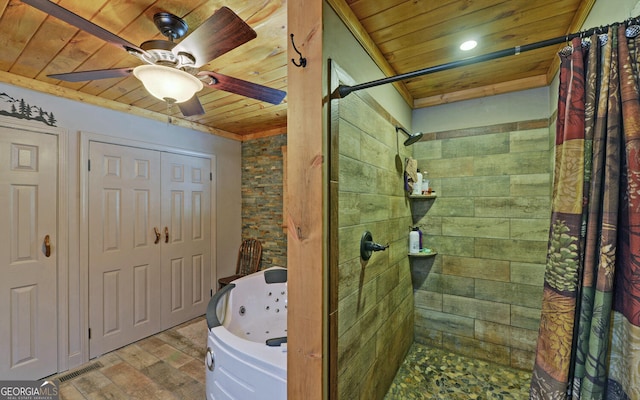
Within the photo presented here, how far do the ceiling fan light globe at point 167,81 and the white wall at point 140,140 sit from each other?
5.04 ft

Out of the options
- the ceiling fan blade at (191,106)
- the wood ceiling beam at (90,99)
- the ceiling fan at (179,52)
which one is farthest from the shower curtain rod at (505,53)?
the wood ceiling beam at (90,99)

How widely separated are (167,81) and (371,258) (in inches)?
59.4

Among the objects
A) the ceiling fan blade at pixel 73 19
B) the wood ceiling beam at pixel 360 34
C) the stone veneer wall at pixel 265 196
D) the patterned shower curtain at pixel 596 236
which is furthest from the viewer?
the stone veneer wall at pixel 265 196

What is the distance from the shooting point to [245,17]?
1.48 m

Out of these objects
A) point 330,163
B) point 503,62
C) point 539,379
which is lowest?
point 539,379

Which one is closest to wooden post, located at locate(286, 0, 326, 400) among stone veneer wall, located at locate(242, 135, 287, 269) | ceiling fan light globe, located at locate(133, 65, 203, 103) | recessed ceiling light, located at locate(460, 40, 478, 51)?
ceiling fan light globe, located at locate(133, 65, 203, 103)

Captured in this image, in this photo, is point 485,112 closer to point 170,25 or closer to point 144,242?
point 170,25

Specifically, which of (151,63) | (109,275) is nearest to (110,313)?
(109,275)

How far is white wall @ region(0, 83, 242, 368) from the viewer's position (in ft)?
7.89

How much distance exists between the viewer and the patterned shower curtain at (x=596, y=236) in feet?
2.62

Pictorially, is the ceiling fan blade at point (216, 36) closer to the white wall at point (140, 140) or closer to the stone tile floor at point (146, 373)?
the white wall at point (140, 140)

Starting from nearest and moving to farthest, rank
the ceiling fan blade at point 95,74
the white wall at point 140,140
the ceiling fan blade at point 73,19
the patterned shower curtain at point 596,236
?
1. the patterned shower curtain at point 596,236
2. the ceiling fan blade at point 73,19
3. the ceiling fan blade at point 95,74
4. the white wall at point 140,140

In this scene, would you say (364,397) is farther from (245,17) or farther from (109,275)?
(109,275)

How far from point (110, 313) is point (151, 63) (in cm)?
243
